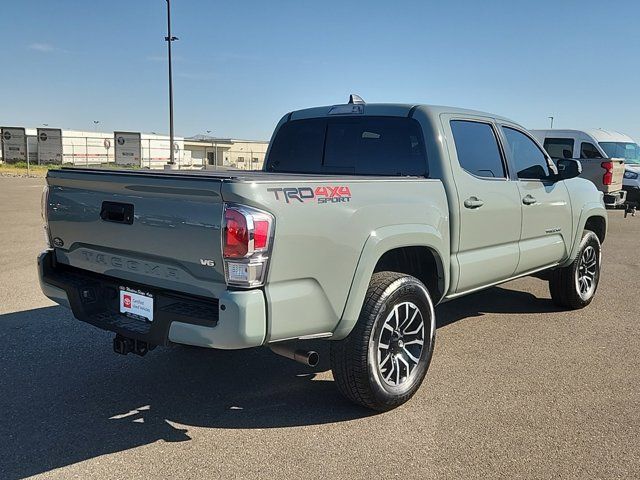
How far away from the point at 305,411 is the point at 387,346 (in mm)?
664

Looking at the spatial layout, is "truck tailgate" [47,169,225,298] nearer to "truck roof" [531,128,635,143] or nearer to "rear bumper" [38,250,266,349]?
"rear bumper" [38,250,266,349]

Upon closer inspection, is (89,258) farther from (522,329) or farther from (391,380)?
(522,329)

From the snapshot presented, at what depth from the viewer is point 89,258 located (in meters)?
3.56

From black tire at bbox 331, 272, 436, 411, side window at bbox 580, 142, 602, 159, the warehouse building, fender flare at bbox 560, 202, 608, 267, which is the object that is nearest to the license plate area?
black tire at bbox 331, 272, 436, 411

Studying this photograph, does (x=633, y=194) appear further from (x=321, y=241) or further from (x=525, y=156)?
(x=321, y=241)

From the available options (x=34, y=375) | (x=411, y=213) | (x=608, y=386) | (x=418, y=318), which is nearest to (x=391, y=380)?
(x=418, y=318)

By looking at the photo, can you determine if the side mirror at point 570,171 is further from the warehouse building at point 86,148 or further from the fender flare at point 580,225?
the warehouse building at point 86,148

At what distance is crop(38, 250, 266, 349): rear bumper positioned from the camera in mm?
2828

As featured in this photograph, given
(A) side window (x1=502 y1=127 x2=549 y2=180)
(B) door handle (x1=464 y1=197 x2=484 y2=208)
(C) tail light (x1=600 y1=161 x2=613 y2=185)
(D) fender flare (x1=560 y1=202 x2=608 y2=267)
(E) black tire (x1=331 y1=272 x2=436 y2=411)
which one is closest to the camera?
(E) black tire (x1=331 y1=272 x2=436 y2=411)

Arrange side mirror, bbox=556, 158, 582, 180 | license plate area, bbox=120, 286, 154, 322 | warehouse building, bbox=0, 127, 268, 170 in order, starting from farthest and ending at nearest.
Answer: warehouse building, bbox=0, 127, 268, 170, side mirror, bbox=556, 158, 582, 180, license plate area, bbox=120, 286, 154, 322

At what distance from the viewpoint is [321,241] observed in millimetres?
3117

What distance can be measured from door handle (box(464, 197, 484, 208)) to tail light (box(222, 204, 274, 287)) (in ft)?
6.42

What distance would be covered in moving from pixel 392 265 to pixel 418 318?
0.45 meters

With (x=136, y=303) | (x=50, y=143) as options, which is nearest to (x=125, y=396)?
(x=136, y=303)
